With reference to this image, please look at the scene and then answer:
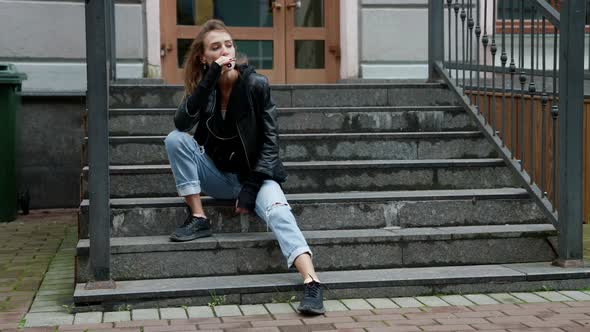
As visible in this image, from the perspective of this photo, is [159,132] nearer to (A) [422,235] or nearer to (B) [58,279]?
(B) [58,279]

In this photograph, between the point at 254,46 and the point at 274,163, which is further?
the point at 254,46

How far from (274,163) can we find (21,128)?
4068 mm

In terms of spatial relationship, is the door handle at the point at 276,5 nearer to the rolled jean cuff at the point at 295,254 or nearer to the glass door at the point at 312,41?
the glass door at the point at 312,41

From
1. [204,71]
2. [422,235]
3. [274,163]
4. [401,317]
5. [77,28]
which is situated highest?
Answer: [77,28]

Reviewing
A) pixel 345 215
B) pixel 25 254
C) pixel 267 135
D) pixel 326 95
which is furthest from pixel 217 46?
pixel 25 254

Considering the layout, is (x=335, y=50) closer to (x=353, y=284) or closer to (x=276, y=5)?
(x=276, y=5)

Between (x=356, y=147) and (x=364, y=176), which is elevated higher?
(x=356, y=147)

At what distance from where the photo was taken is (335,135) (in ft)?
19.6

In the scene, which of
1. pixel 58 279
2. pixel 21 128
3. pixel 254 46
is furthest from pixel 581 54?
pixel 21 128

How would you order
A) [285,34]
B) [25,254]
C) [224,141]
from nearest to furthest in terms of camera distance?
[224,141] → [25,254] → [285,34]

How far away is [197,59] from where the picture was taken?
199 inches

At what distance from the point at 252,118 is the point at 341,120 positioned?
1543 millimetres

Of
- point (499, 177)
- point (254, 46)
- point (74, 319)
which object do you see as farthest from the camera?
point (254, 46)

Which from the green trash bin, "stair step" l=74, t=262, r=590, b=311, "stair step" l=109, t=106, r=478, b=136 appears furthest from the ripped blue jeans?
the green trash bin
